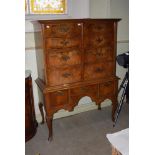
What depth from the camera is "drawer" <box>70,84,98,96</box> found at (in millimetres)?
2447

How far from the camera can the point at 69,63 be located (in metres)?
2.33

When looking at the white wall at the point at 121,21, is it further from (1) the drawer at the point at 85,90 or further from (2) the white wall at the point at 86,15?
(1) the drawer at the point at 85,90

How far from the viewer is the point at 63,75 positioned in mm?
2334

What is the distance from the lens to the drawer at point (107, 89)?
2617 millimetres

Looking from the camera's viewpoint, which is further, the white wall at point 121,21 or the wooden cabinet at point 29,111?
the white wall at point 121,21

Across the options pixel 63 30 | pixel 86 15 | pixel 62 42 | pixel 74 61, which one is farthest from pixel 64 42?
pixel 86 15

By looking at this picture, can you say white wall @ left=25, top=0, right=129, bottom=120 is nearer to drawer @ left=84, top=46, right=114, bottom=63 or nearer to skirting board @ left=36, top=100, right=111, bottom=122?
skirting board @ left=36, top=100, right=111, bottom=122

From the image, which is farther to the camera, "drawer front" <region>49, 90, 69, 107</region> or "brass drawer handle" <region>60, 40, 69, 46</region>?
"drawer front" <region>49, 90, 69, 107</region>

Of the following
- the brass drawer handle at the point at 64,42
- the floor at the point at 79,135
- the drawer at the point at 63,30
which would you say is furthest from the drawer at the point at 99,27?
the floor at the point at 79,135

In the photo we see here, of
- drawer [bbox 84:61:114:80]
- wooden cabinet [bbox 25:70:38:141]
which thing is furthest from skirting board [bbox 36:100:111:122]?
drawer [bbox 84:61:114:80]

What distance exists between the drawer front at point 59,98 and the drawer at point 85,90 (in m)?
0.09

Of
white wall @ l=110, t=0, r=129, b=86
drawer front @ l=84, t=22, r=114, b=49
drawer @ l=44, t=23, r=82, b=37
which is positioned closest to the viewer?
drawer @ l=44, t=23, r=82, b=37
